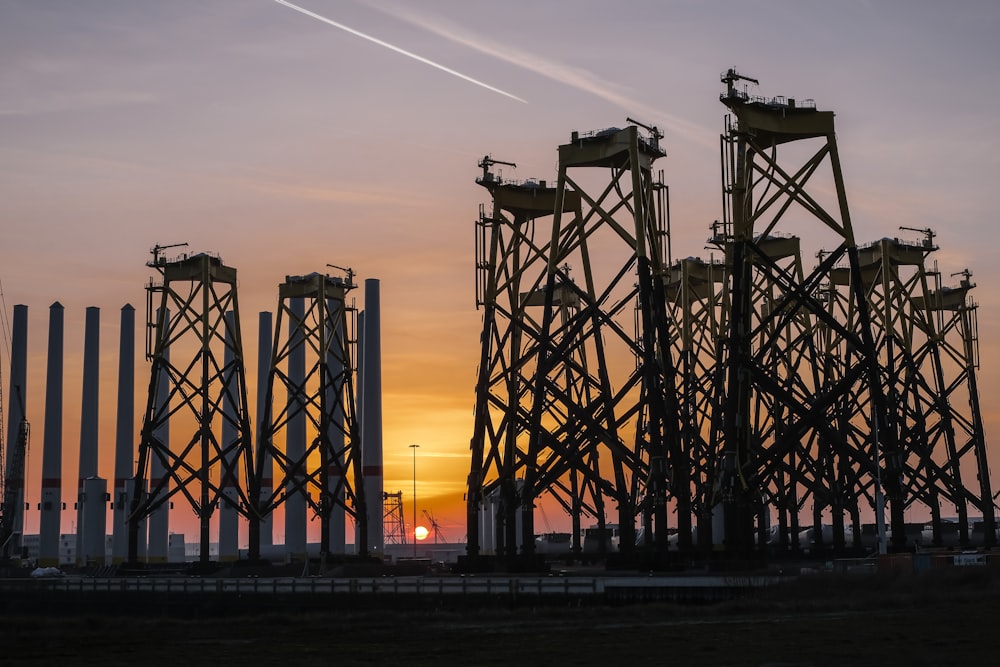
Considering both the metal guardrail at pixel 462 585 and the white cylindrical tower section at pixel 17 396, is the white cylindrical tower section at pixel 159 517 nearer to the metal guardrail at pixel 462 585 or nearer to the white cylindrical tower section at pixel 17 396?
the white cylindrical tower section at pixel 17 396

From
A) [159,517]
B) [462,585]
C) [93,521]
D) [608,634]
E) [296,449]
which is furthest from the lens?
[159,517]

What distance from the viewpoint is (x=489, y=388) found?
6894 centimetres

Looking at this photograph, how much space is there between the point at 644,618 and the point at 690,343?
153 ft

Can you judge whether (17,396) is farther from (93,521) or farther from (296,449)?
(296,449)

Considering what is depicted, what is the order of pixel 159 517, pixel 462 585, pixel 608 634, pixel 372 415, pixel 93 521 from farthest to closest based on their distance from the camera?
pixel 159 517 < pixel 93 521 < pixel 372 415 < pixel 462 585 < pixel 608 634

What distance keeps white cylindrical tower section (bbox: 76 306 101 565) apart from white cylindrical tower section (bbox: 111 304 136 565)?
6.63 feet

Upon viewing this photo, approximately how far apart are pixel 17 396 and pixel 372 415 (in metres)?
33.1

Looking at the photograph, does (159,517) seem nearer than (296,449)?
No

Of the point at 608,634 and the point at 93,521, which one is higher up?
the point at 93,521

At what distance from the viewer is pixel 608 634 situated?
128 feet

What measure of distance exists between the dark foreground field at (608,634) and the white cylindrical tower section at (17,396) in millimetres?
62925

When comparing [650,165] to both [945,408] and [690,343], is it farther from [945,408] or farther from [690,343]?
[945,408]

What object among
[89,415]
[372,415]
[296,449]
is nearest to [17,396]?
[89,415]

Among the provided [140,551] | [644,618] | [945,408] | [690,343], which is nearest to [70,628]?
[644,618]
